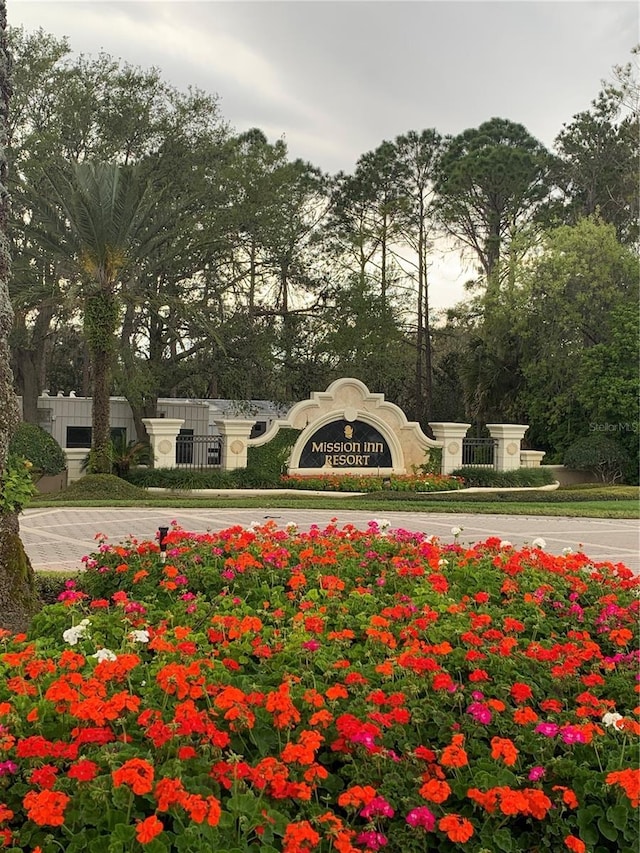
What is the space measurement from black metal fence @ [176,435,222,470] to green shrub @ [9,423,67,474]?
3292 mm

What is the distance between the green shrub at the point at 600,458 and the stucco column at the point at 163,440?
1328cm

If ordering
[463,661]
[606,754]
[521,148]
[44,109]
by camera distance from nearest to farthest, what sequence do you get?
[606,754] → [463,661] → [44,109] → [521,148]

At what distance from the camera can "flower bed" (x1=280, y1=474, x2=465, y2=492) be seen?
2248 cm

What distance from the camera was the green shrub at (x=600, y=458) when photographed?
1057 inches

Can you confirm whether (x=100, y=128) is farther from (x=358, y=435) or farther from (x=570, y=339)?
(x=570, y=339)

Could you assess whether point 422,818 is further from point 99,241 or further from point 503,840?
point 99,241

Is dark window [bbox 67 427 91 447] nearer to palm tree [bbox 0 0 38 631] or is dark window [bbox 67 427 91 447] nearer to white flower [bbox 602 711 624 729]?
palm tree [bbox 0 0 38 631]

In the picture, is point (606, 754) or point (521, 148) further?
point (521, 148)

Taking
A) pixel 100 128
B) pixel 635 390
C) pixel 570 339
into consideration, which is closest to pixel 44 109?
pixel 100 128

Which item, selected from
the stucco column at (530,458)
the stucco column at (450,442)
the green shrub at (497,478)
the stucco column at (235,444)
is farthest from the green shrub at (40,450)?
the stucco column at (530,458)

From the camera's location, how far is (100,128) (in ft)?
94.3

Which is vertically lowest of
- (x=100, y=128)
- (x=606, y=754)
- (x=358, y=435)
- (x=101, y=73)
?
(x=606, y=754)

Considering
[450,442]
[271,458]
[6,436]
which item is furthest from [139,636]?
[450,442]

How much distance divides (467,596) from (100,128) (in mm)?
27353
